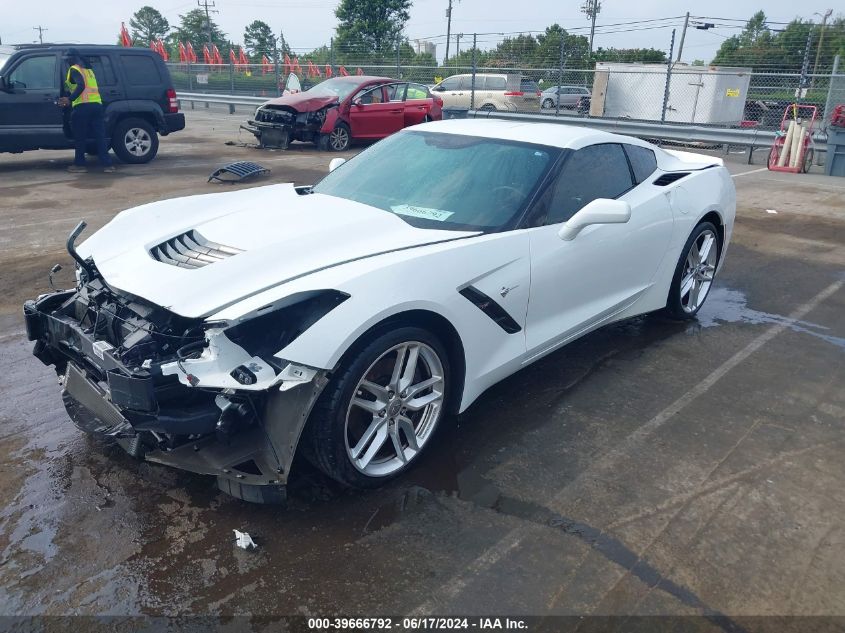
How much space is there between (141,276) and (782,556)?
2.92 m

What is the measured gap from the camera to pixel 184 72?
2948 cm

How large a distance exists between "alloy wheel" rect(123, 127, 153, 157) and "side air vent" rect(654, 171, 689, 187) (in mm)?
10411

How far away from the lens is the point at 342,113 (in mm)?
14750

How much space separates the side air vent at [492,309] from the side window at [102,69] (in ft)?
35.7

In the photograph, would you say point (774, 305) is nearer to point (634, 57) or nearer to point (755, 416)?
point (755, 416)

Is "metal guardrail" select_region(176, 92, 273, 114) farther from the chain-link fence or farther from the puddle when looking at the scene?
the puddle

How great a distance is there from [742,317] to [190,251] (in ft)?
14.0

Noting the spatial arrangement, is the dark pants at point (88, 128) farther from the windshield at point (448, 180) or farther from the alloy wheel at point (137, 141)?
the windshield at point (448, 180)

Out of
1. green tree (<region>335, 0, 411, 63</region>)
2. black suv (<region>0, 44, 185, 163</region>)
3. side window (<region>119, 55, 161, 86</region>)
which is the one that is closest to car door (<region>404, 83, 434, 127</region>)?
black suv (<region>0, 44, 185, 163</region>)

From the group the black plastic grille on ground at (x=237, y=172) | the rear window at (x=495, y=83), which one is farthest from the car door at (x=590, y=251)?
the rear window at (x=495, y=83)

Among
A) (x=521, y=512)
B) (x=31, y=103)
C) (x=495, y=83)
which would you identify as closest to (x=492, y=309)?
(x=521, y=512)

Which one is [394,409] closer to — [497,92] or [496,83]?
[497,92]

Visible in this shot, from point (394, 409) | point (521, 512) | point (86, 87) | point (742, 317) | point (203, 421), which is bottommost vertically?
point (521, 512)

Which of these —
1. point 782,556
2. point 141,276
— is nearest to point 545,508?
point 782,556
